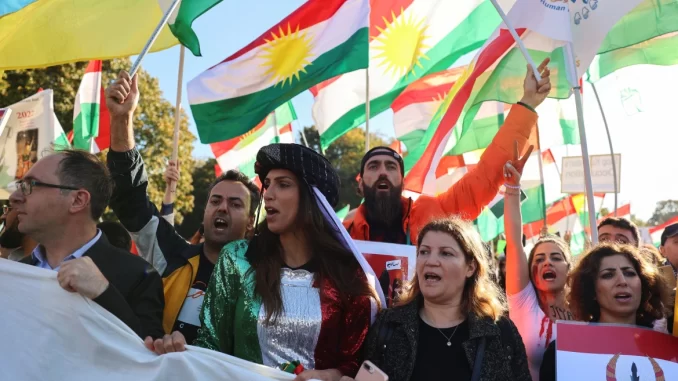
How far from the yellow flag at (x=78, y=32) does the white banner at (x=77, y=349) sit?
244 cm

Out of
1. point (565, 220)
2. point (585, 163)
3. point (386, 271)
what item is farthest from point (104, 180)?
point (565, 220)

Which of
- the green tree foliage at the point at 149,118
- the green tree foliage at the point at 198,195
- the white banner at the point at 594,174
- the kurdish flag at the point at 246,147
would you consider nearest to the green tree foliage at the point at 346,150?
the green tree foliage at the point at 198,195

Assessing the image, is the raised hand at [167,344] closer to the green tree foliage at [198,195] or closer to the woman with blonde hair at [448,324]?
the woman with blonde hair at [448,324]

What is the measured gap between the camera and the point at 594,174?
12.3 metres

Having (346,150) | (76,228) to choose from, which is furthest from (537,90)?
(346,150)

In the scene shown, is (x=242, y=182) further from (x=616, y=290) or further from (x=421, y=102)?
(x=421, y=102)

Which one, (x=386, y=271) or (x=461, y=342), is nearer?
(x=461, y=342)

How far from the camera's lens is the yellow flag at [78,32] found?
5.04 meters

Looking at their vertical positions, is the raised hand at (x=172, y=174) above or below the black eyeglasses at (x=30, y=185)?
above

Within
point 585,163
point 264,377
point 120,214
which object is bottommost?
point 264,377

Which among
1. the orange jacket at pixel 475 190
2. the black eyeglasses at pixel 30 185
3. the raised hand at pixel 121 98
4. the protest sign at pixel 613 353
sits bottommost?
the protest sign at pixel 613 353

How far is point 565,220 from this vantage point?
53.4 feet

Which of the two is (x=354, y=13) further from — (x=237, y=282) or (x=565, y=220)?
(x=565, y=220)

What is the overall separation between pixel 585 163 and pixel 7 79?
1931 centimetres
